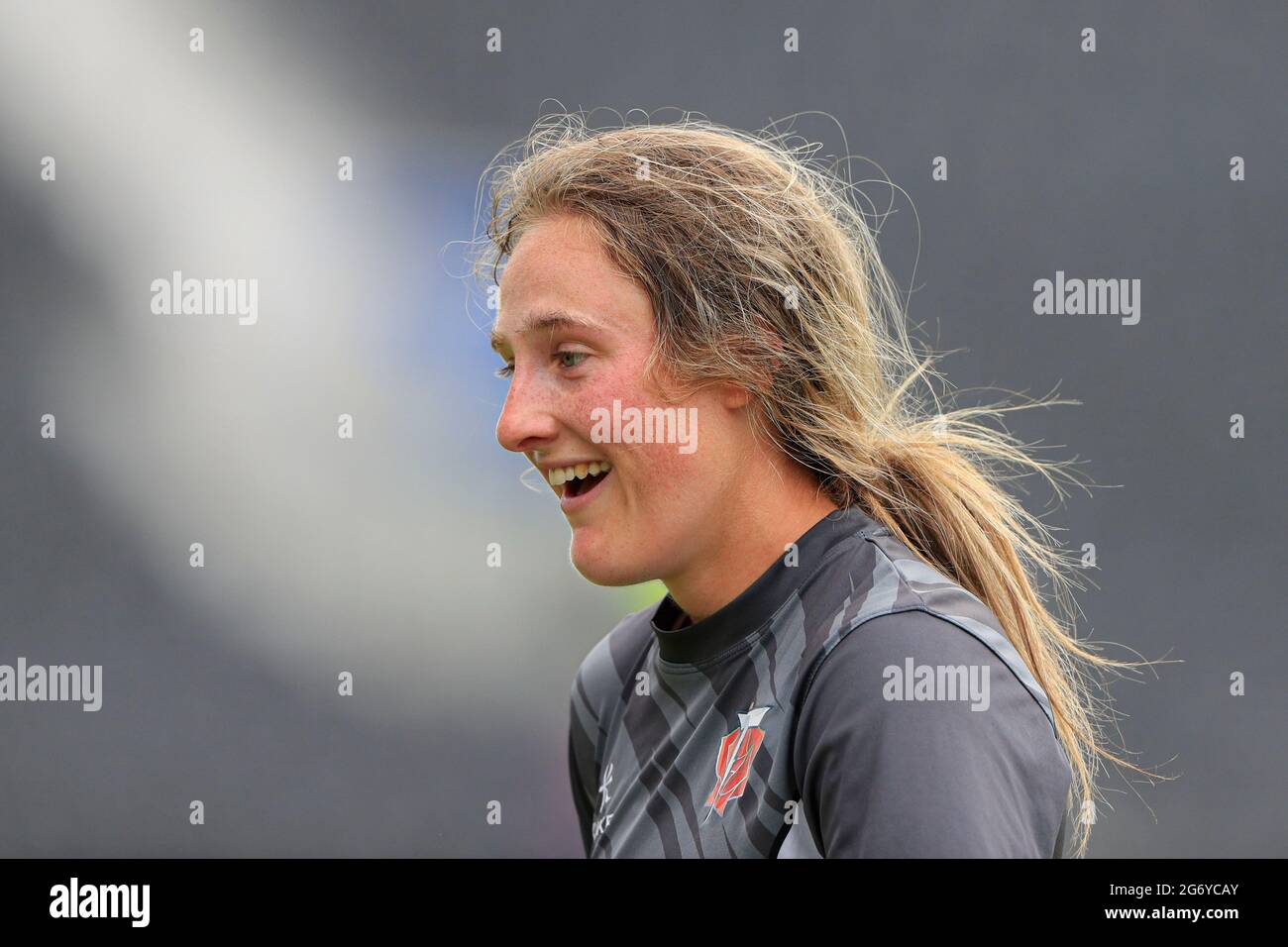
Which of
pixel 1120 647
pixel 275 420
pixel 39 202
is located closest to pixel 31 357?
pixel 39 202

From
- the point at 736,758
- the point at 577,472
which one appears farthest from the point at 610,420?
the point at 736,758

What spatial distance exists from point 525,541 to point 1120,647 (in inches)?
88.9

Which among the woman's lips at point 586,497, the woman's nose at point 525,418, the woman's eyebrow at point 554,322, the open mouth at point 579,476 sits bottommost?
the woman's lips at point 586,497

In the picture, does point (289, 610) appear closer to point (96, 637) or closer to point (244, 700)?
point (244, 700)

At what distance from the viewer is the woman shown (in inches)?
57.6

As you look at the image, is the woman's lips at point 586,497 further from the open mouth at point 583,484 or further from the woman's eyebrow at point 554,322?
the woman's eyebrow at point 554,322

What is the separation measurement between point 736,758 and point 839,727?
0.79 ft

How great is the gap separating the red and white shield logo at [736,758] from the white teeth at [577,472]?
0.42 meters

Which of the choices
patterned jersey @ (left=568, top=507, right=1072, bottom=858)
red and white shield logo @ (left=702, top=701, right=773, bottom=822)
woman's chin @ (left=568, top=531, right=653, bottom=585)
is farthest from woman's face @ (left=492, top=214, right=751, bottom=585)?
red and white shield logo @ (left=702, top=701, right=773, bottom=822)

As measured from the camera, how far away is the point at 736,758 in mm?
1424

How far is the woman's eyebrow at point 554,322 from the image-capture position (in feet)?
5.24

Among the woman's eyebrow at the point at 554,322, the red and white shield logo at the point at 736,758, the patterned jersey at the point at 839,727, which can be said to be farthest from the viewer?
the woman's eyebrow at the point at 554,322

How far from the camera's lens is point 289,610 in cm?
435

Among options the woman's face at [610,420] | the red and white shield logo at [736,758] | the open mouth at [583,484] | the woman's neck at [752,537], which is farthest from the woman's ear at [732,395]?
the red and white shield logo at [736,758]
